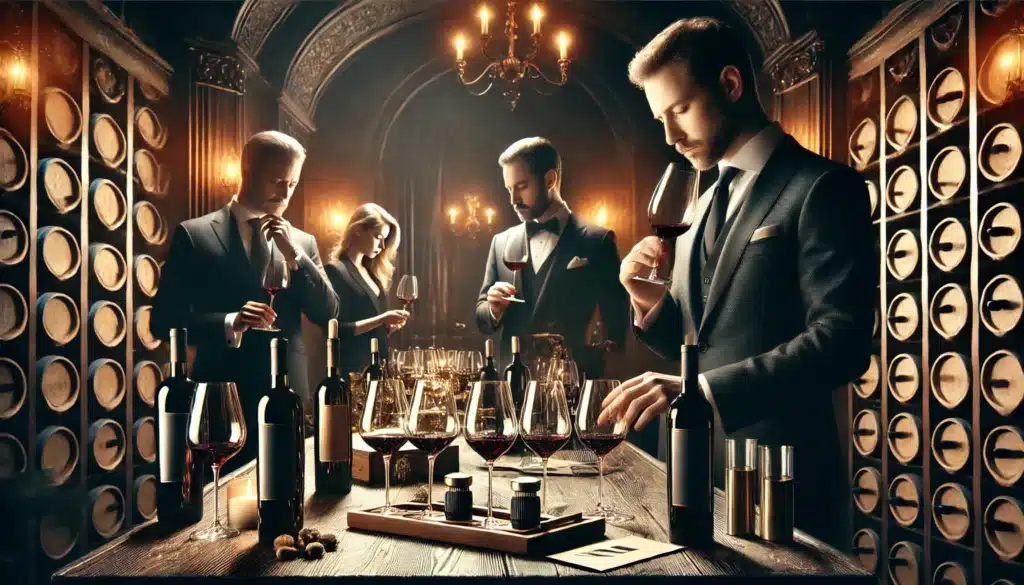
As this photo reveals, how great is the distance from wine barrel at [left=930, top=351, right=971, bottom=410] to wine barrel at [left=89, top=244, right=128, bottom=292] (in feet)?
12.1

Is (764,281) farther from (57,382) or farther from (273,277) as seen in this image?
(57,382)

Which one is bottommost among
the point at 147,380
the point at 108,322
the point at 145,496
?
the point at 145,496

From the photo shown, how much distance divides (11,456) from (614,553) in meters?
2.89

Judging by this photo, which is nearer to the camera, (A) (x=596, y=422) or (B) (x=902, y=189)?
(A) (x=596, y=422)

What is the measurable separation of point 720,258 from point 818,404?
56 cm

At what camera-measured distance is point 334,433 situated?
65.4 inches

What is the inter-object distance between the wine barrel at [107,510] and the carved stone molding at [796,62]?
383 cm

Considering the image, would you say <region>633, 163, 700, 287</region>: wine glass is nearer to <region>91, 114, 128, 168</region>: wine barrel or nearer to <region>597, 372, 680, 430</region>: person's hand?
<region>597, 372, 680, 430</region>: person's hand

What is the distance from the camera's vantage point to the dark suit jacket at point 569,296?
4.02 metres

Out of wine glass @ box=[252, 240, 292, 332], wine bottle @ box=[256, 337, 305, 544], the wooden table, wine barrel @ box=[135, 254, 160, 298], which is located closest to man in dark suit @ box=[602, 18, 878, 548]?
the wooden table

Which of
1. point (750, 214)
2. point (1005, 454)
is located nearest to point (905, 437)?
point (1005, 454)

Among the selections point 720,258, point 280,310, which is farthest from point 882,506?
point 280,310

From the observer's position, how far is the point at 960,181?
3.41m

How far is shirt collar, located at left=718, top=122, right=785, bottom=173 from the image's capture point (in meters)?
2.81
